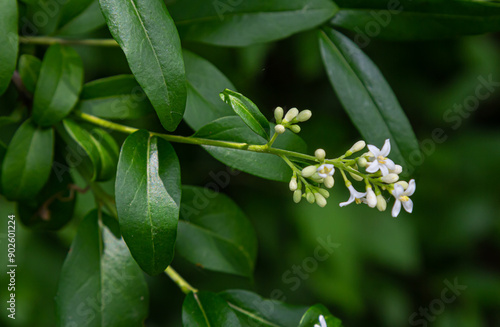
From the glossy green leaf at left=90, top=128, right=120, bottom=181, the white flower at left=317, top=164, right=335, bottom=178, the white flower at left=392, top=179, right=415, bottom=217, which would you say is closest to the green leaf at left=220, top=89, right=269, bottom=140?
the white flower at left=317, top=164, right=335, bottom=178

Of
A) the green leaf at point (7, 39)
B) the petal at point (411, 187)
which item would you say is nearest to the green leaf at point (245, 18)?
the green leaf at point (7, 39)

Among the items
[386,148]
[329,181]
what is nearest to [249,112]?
[329,181]

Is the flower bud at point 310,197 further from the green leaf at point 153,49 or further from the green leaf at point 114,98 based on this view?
the green leaf at point 114,98

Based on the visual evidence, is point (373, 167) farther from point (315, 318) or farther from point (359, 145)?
point (315, 318)

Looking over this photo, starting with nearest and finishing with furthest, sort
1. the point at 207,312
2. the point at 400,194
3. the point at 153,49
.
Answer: the point at 153,49
the point at 400,194
the point at 207,312

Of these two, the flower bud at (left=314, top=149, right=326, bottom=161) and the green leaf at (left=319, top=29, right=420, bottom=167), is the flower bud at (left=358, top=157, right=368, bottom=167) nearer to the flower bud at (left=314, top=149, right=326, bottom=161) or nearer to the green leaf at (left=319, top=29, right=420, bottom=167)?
the flower bud at (left=314, top=149, right=326, bottom=161)

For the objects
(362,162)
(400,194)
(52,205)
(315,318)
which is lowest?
(315,318)
